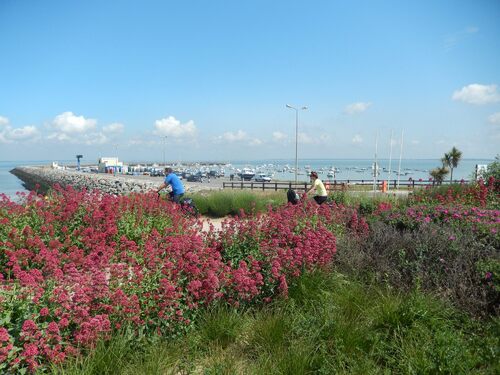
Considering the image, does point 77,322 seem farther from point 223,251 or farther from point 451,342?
point 451,342

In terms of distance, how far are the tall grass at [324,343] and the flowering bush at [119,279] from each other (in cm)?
19

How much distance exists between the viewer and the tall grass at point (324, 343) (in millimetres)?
2883

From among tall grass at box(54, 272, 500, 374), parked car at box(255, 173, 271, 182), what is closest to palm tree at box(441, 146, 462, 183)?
parked car at box(255, 173, 271, 182)

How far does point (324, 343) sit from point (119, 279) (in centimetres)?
208

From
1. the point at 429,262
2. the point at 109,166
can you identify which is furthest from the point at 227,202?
the point at 109,166

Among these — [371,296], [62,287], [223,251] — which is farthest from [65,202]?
[371,296]

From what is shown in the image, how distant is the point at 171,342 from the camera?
3324 mm

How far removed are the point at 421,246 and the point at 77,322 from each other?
14.1ft

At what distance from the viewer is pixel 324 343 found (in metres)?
3.26

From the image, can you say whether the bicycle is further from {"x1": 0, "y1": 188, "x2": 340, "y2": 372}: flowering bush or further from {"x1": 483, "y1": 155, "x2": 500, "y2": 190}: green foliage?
{"x1": 483, "y1": 155, "x2": 500, "y2": 190}: green foliage

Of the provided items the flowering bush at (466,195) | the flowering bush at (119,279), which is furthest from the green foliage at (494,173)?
the flowering bush at (119,279)

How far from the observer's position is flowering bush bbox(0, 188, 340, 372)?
2846 mm

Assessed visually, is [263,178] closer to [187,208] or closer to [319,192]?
[319,192]

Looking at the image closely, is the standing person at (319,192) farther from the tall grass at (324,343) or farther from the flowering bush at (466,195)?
the tall grass at (324,343)
